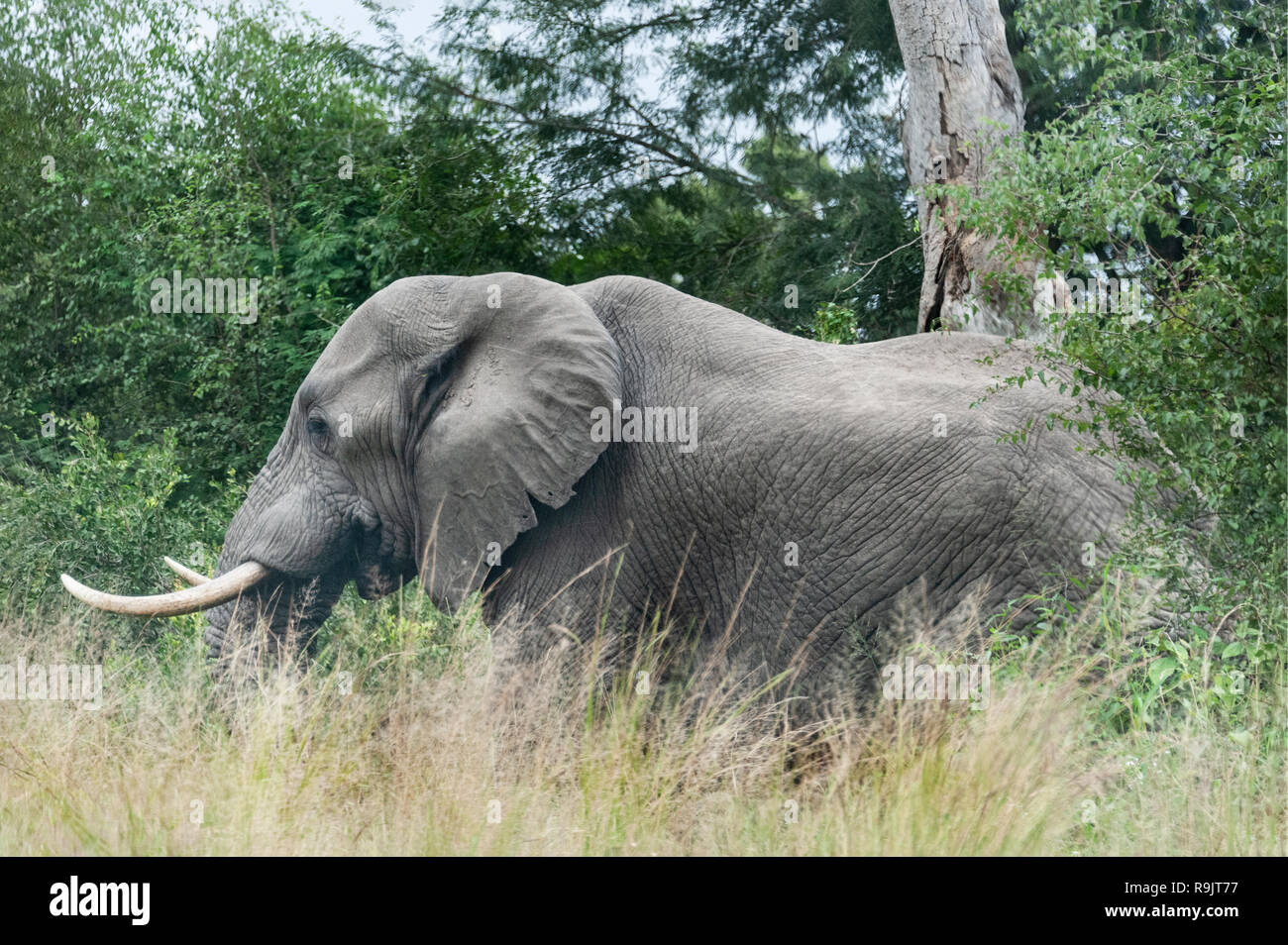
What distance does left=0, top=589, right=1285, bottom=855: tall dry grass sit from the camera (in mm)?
3875

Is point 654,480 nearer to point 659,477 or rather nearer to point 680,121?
point 659,477

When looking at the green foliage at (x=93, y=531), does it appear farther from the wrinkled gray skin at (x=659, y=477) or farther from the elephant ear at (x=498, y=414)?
the elephant ear at (x=498, y=414)

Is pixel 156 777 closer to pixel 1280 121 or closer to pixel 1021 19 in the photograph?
pixel 1280 121

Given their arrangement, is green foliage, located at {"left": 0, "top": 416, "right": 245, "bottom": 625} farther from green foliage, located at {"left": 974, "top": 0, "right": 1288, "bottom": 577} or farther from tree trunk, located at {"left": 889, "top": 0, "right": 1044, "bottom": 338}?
green foliage, located at {"left": 974, "top": 0, "right": 1288, "bottom": 577}

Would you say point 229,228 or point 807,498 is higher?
point 229,228

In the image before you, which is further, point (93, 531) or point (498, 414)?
point (93, 531)

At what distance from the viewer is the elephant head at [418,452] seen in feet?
19.1

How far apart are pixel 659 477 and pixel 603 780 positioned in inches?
69.5

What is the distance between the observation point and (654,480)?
582 centimetres

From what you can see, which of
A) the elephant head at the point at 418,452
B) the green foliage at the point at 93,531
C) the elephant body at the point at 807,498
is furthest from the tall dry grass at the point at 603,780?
the green foliage at the point at 93,531

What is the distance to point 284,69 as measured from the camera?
1528 cm

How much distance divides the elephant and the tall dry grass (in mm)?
564

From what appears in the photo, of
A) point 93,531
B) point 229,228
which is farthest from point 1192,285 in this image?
point 229,228

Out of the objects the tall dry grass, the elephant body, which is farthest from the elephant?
the tall dry grass
